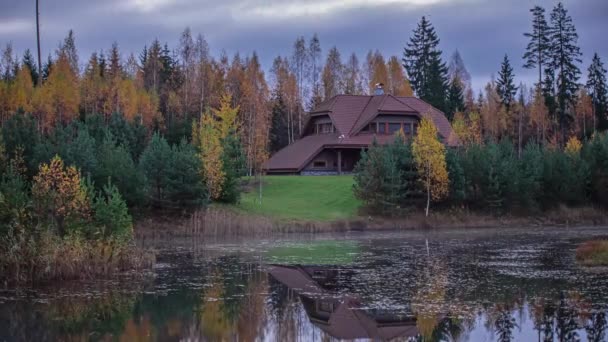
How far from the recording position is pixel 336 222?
149 ft

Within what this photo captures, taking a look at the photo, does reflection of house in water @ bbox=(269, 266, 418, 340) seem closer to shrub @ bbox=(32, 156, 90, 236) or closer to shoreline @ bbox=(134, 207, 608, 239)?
shrub @ bbox=(32, 156, 90, 236)

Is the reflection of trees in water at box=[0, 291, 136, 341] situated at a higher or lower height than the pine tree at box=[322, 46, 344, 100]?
lower

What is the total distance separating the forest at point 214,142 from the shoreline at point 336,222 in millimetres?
943

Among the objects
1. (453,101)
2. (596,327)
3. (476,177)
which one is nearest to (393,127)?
(476,177)

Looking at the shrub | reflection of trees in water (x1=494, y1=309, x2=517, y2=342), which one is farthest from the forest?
reflection of trees in water (x1=494, y1=309, x2=517, y2=342)

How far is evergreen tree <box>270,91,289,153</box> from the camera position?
76.4 m

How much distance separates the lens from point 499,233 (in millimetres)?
43750

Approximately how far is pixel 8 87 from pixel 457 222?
41099 millimetres

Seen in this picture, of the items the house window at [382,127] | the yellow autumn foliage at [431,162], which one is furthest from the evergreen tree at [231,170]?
the house window at [382,127]

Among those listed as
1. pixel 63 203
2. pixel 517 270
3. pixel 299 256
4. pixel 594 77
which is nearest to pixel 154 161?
pixel 299 256

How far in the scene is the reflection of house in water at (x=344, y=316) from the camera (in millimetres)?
16578

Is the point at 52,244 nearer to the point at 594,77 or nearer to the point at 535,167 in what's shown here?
the point at 535,167

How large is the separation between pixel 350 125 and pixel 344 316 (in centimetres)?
4556

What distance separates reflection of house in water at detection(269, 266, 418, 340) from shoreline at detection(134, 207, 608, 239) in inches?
663
